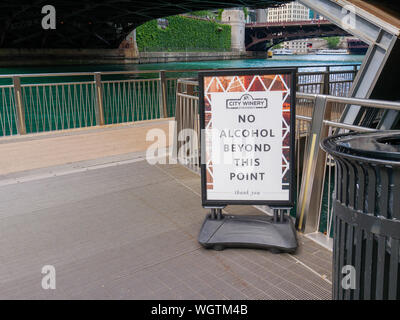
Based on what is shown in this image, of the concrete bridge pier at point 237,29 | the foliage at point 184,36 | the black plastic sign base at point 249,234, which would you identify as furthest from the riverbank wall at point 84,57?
the black plastic sign base at point 249,234

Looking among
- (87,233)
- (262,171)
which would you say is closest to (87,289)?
(87,233)

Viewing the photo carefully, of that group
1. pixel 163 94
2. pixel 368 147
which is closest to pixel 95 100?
pixel 163 94

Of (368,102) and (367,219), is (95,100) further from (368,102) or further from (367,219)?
(367,219)

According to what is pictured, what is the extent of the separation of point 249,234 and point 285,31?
85008mm

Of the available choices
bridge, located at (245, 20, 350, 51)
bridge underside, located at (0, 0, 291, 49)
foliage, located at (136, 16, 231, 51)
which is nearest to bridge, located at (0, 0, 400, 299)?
bridge underside, located at (0, 0, 291, 49)

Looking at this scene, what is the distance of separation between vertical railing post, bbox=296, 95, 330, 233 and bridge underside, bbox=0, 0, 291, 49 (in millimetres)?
33900

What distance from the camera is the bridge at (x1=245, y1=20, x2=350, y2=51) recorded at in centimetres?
7059

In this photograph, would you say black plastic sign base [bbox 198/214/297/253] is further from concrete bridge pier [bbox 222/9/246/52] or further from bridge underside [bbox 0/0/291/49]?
concrete bridge pier [bbox 222/9/246/52]

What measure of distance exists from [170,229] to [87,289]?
1296 millimetres

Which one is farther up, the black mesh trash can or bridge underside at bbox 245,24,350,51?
bridge underside at bbox 245,24,350,51

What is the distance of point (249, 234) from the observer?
3.90m

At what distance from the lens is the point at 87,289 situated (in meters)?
3.22

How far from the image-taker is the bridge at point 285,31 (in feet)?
232

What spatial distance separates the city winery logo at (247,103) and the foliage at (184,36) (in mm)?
74025
